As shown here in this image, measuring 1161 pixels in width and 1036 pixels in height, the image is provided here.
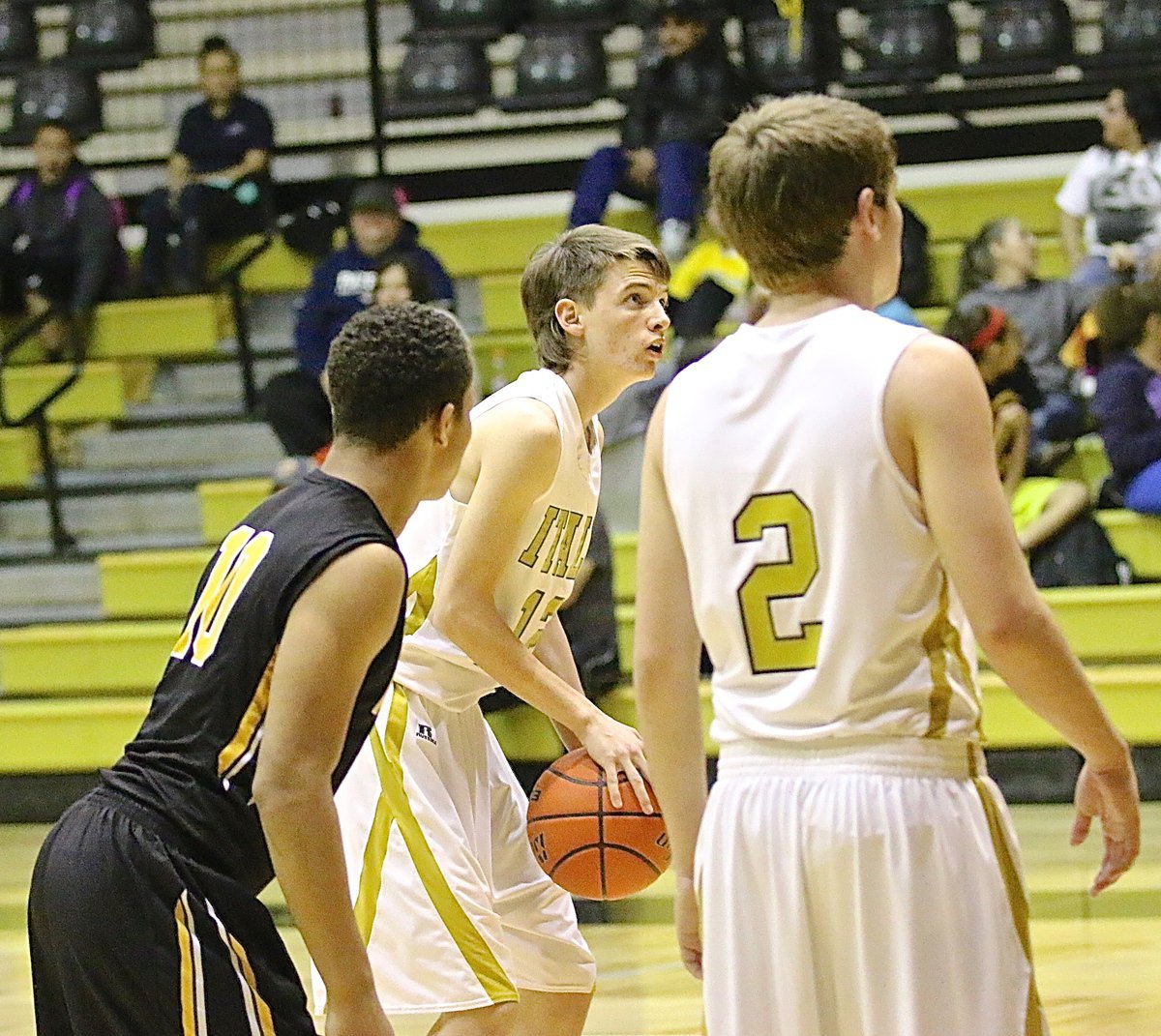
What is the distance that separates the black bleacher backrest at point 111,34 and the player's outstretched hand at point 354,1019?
29.1 ft

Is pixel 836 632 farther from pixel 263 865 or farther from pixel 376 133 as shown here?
pixel 376 133

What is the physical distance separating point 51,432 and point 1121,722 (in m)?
5.40

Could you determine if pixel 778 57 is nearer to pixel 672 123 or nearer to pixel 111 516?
pixel 672 123

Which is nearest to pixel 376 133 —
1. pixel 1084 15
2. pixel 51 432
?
pixel 51 432

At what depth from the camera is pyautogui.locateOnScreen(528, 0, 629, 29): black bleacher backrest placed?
977 cm

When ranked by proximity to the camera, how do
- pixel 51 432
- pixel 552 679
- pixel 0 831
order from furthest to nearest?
1. pixel 51 432
2. pixel 0 831
3. pixel 552 679

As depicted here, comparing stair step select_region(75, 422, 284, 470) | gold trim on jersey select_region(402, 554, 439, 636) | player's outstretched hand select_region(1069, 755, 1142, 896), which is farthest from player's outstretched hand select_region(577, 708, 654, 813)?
stair step select_region(75, 422, 284, 470)

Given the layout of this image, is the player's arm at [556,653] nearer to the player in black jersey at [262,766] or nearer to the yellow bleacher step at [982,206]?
the player in black jersey at [262,766]

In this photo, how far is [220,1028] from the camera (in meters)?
2.36

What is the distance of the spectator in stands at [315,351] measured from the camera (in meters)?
8.13

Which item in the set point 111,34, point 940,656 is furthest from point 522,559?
point 111,34

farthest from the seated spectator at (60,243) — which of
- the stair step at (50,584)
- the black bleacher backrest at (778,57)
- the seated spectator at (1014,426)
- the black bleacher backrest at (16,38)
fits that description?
the seated spectator at (1014,426)

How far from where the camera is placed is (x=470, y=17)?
1000 centimetres

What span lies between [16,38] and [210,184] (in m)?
1.88
